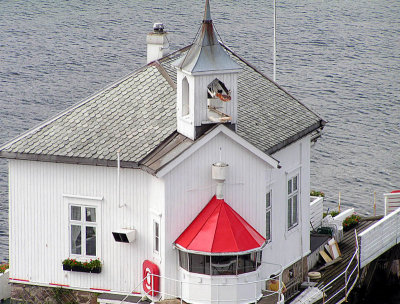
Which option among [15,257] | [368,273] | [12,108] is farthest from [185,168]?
[12,108]

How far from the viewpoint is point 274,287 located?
35.1 meters

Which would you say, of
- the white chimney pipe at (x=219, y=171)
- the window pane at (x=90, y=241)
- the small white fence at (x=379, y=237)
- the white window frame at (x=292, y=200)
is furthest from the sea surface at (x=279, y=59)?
the white chimney pipe at (x=219, y=171)

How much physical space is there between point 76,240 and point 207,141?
589cm

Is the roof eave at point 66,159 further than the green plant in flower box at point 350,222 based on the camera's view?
No

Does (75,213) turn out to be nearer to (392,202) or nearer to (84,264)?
(84,264)

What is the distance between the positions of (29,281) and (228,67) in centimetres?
1016

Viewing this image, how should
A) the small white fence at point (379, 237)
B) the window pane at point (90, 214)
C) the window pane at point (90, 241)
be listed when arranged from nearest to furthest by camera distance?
the window pane at point (90, 214) → the window pane at point (90, 241) → the small white fence at point (379, 237)

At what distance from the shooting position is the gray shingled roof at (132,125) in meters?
34.0

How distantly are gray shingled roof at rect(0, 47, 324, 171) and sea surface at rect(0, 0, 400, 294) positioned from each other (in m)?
19.1

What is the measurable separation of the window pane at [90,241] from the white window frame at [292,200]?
288 inches

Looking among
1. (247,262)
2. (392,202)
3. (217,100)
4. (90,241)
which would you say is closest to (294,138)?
(217,100)

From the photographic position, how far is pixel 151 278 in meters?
33.4

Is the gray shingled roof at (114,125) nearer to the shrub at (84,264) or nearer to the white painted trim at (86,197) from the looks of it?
the white painted trim at (86,197)

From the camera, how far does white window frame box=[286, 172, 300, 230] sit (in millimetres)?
37594
